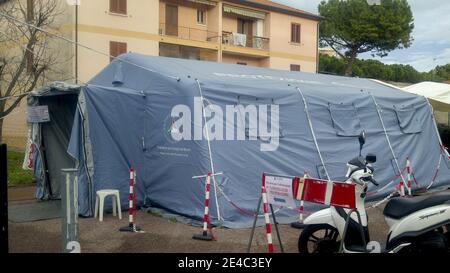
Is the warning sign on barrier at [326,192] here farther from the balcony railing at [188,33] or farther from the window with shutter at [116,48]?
the balcony railing at [188,33]

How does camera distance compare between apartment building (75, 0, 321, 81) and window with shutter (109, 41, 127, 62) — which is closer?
apartment building (75, 0, 321, 81)

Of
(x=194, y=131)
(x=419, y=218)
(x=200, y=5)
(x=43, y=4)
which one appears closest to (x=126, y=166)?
(x=194, y=131)

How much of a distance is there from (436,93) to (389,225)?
1270cm

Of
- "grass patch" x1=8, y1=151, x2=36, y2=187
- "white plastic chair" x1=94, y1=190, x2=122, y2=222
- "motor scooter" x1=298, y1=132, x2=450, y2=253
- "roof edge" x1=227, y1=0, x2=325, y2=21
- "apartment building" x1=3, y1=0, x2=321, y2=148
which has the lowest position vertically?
"grass patch" x1=8, y1=151, x2=36, y2=187

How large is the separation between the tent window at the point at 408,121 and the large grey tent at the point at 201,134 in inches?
57.2

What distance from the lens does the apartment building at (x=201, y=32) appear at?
25.0 meters

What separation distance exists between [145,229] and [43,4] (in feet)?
53.4

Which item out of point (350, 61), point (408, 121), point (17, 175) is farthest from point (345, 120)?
point (350, 61)

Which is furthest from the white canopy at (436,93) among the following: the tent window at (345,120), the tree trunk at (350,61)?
the tree trunk at (350,61)

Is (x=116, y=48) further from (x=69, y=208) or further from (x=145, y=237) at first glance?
(x=69, y=208)

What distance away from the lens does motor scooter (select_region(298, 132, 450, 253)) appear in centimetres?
544

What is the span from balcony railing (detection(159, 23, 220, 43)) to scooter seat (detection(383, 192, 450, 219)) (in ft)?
79.7

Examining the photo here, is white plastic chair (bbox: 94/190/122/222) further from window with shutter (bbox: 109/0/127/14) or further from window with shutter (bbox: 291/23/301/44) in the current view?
window with shutter (bbox: 291/23/301/44)

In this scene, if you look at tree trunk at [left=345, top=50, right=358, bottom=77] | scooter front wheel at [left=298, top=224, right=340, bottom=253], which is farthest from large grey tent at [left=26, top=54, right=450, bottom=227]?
tree trunk at [left=345, top=50, right=358, bottom=77]
